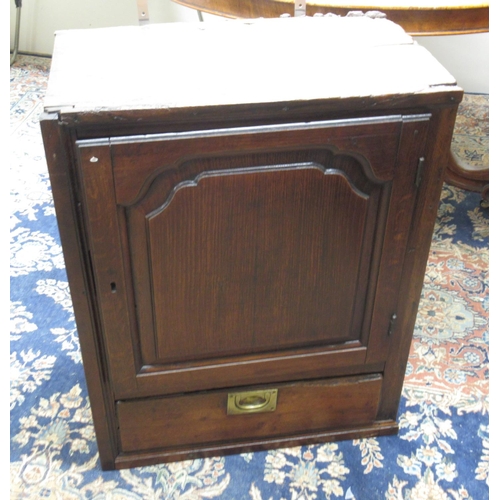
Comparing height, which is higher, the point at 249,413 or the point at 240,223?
the point at 240,223

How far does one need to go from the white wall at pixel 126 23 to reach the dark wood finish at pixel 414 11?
129cm

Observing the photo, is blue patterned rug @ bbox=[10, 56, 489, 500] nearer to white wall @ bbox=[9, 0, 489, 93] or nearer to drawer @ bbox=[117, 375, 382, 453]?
drawer @ bbox=[117, 375, 382, 453]

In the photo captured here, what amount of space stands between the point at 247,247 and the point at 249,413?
1.33 feet

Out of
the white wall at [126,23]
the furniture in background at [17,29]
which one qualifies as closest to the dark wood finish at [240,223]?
the white wall at [126,23]

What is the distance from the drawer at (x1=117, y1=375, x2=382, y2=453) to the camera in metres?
1.18

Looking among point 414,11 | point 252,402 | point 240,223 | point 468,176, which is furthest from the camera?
point 468,176

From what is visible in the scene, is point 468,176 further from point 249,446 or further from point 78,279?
point 78,279

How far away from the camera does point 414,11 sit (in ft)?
4.40

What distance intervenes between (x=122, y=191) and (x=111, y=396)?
45cm

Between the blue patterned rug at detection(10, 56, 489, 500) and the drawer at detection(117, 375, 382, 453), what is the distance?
0.06m

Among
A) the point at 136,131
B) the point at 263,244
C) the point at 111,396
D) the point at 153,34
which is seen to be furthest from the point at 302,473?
the point at 153,34

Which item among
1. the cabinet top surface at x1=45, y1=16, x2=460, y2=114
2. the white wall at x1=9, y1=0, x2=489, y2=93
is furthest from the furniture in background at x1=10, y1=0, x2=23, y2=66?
the cabinet top surface at x1=45, y1=16, x2=460, y2=114

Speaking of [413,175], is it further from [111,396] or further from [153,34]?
[111,396]

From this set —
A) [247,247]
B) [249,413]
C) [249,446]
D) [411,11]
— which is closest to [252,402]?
[249,413]
